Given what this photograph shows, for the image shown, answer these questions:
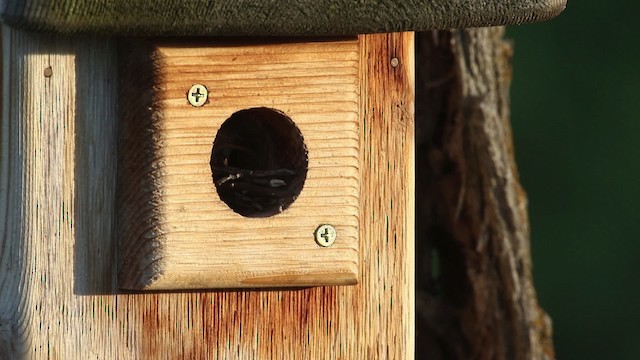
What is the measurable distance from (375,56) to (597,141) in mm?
2880

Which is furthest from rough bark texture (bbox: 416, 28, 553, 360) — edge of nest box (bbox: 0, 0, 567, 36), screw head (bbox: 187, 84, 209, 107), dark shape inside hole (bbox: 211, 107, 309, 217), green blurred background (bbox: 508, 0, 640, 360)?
green blurred background (bbox: 508, 0, 640, 360)

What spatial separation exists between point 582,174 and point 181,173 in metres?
3.11

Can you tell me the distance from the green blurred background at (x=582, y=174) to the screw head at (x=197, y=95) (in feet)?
9.48

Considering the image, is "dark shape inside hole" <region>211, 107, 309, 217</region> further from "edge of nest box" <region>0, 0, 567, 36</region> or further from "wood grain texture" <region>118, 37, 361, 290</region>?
"edge of nest box" <region>0, 0, 567, 36</region>

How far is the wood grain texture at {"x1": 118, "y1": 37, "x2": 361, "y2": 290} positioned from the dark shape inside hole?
5 cm

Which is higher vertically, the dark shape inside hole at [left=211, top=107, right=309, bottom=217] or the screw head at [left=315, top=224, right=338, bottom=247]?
the dark shape inside hole at [left=211, top=107, right=309, bottom=217]

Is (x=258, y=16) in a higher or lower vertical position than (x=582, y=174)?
lower

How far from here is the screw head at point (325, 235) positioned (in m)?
2.11

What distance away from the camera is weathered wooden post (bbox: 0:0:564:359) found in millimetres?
2020

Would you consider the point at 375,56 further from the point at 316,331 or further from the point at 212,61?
the point at 316,331

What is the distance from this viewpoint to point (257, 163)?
2.32 meters

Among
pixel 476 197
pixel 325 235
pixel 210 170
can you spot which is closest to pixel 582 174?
pixel 476 197

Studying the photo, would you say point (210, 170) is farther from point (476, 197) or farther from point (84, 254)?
point (476, 197)

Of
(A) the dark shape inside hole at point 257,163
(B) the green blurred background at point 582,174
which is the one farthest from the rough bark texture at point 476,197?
(B) the green blurred background at point 582,174
